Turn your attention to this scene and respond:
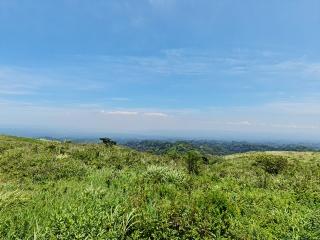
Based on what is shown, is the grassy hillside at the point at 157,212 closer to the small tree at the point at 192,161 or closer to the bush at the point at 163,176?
the bush at the point at 163,176

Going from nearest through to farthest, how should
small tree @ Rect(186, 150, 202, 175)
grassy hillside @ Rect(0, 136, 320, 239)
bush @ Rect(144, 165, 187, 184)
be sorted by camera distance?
grassy hillside @ Rect(0, 136, 320, 239)
bush @ Rect(144, 165, 187, 184)
small tree @ Rect(186, 150, 202, 175)

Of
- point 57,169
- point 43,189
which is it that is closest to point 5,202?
point 43,189

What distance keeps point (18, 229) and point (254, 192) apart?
7.94 m

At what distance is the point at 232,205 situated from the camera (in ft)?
34.1

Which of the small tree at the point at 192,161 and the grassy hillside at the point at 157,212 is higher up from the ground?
the small tree at the point at 192,161

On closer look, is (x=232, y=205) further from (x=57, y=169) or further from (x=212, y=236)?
(x=57, y=169)

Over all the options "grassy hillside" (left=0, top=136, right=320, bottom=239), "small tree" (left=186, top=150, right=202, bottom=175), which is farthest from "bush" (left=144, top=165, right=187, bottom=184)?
"small tree" (left=186, top=150, right=202, bottom=175)

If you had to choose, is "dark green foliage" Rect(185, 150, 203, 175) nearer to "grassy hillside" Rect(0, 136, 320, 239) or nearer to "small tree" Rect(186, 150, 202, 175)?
"small tree" Rect(186, 150, 202, 175)

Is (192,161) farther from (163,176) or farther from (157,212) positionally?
(157,212)

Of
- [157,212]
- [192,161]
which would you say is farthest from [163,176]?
[192,161]

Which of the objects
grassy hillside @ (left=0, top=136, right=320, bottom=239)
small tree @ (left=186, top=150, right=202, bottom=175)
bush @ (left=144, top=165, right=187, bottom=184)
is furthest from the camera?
small tree @ (left=186, top=150, right=202, bottom=175)

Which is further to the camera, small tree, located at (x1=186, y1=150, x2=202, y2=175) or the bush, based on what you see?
small tree, located at (x1=186, y1=150, x2=202, y2=175)

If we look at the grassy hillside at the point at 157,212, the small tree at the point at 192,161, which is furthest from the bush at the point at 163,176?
the small tree at the point at 192,161

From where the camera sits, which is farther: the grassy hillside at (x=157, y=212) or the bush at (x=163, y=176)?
the bush at (x=163, y=176)
